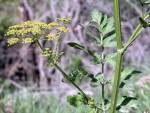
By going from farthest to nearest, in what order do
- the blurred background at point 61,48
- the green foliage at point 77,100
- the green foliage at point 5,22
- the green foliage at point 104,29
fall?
the green foliage at point 5,22 < the blurred background at point 61,48 < the green foliage at point 104,29 < the green foliage at point 77,100

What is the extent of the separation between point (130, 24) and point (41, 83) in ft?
5.47

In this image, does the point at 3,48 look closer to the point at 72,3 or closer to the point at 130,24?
the point at 72,3

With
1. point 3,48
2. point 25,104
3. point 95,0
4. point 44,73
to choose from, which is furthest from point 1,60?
point 25,104

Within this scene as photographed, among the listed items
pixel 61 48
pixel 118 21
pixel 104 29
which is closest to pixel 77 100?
pixel 104 29

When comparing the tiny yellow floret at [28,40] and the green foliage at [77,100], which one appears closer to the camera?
the tiny yellow floret at [28,40]

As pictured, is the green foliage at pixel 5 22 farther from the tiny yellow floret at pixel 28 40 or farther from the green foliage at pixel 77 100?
the tiny yellow floret at pixel 28 40

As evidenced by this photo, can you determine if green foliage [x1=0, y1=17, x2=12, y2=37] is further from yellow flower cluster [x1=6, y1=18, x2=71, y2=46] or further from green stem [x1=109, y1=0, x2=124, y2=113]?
green stem [x1=109, y1=0, x2=124, y2=113]

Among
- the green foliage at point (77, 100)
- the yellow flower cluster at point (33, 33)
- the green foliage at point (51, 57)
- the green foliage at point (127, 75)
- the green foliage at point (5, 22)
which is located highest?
the green foliage at point (5, 22)

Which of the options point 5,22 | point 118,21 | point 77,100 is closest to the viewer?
point 118,21

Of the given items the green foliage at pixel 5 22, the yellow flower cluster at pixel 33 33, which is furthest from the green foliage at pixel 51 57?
the green foliage at pixel 5 22

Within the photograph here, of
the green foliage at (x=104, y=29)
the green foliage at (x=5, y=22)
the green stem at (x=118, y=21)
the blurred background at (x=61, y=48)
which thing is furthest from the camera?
the green foliage at (x=5, y=22)

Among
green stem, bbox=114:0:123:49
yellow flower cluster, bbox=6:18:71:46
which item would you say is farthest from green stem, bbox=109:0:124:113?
yellow flower cluster, bbox=6:18:71:46

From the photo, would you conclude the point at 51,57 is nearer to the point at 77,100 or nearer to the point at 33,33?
the point at 33,33

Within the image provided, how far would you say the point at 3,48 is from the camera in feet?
28.2
